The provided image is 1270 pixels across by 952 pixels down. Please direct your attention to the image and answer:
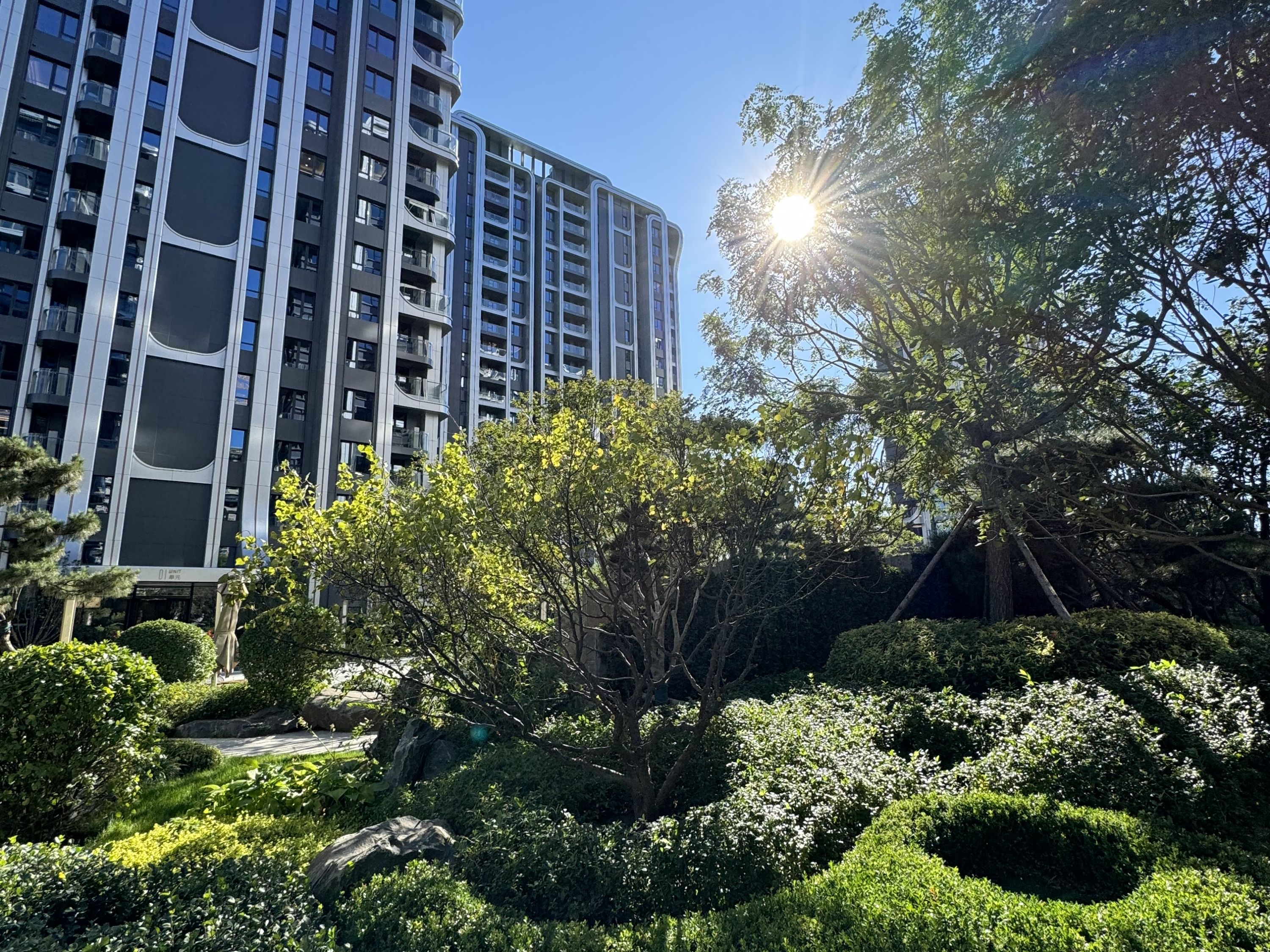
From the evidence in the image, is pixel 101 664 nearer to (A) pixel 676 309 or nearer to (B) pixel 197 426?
(B) pixel 197 426

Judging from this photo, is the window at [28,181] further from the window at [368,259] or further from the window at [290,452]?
the window at [290,452]

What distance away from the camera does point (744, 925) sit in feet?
12.3

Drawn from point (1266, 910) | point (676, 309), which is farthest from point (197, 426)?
point (676, 309)

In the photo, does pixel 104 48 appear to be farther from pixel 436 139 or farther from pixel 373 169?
pixel 436 139

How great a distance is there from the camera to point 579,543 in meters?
5.98

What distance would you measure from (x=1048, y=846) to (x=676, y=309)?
2456 inches

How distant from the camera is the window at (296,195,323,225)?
91.8 ft

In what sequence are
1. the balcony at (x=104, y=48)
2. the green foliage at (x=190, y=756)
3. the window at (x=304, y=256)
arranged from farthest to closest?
the window at (x=304, y=256) < the balcony at (x=104, y=48) < the green foliage at (x=190, y=756)

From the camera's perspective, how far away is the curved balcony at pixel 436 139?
31578 mm

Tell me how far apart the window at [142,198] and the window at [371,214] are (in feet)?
23.9

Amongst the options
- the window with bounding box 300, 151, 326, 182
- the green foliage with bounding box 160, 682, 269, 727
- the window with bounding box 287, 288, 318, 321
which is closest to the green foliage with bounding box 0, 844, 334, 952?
the green foliage with bounding box 160, 682, 269, 727

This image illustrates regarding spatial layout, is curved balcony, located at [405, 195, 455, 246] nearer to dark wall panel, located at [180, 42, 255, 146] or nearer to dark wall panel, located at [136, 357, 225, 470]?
dark wall panel, located at [180, 42, 255, 146]

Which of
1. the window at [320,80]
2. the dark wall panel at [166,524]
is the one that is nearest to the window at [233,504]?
the dark wall panel at [166,524]

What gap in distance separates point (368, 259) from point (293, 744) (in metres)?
23.4
